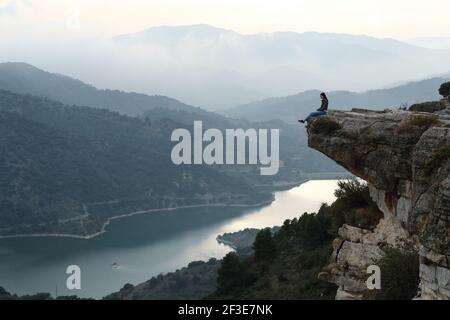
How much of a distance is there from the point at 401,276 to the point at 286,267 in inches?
767

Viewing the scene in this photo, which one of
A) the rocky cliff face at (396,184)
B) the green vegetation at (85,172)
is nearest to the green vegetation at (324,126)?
the rocky cliff face at (396,184)

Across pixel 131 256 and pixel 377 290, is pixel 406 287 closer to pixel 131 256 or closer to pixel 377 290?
pixel 377 290

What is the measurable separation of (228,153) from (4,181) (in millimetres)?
51771

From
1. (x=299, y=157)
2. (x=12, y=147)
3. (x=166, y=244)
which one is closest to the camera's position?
(x=166, y=244)

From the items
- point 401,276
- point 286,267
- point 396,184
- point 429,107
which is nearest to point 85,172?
point 286,267

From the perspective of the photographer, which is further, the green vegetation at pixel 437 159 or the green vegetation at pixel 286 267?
the green vegetation at pixel 286 267

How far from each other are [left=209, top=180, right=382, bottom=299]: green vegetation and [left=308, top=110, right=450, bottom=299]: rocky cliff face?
22.7 feet

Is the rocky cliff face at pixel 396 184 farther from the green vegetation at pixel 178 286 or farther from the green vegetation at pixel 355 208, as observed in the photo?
the green vegetation at pixel 178 286

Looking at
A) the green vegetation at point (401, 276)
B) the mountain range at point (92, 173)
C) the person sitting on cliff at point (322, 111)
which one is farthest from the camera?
the mountain range at point (92, 173)

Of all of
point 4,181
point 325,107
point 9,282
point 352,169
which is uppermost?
point 325,107

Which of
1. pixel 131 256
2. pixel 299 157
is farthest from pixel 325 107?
pixel 299 157

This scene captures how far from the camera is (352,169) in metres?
11.5

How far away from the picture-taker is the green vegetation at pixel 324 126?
1204 cm

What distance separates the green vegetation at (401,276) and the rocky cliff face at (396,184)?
366mm
